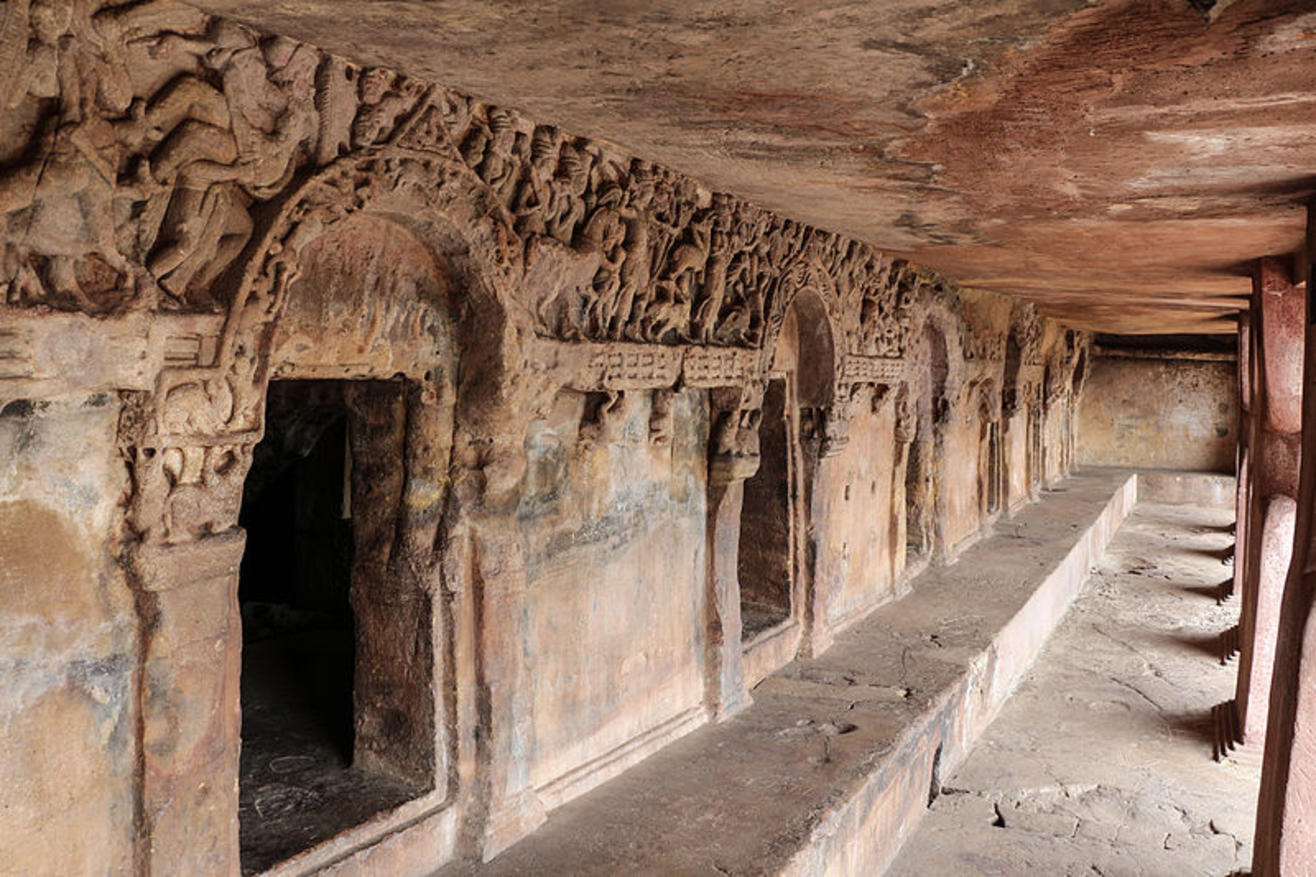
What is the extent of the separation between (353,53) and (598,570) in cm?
304

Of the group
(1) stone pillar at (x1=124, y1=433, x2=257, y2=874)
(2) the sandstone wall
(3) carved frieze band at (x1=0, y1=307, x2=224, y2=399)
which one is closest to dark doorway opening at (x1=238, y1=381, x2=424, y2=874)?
(1) stone pillar at (x1=124, y1=433, x2=257, y2=874)

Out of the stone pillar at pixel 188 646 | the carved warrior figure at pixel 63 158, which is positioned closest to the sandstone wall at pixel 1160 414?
the stone pillar at pixel 188 646

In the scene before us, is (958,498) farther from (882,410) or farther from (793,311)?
(793,311)

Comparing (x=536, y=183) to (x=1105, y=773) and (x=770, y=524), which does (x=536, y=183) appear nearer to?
(x=770, y=524)

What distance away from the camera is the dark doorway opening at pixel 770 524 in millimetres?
8289

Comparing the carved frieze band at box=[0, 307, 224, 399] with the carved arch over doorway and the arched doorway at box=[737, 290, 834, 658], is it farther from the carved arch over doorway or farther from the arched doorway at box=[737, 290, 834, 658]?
the arched doorway at box=[737, 290, 834, 658]

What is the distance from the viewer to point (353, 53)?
11.9 ft

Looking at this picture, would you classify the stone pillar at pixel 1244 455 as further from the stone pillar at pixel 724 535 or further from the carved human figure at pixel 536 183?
the carved human figure at pixel 536 183

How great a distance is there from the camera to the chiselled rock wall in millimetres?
3055

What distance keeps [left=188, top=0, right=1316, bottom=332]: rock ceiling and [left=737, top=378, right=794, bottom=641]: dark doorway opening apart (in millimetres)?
2143

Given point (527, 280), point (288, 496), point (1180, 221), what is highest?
point (1180, 221)

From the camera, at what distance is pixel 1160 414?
82.5ft

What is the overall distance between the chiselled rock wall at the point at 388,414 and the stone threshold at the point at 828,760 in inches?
8.9

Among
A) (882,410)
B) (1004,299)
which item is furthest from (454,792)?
(1004,299)
